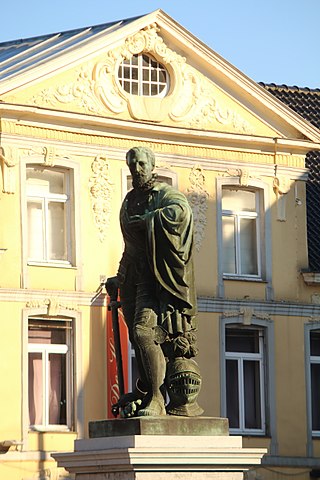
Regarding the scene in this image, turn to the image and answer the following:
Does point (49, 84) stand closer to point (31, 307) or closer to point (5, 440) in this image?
point (31, 307)

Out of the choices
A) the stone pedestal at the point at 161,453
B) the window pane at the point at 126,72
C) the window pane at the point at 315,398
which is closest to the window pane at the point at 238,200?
the window pane at the point at 126,72

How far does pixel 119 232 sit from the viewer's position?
3384 centimetres

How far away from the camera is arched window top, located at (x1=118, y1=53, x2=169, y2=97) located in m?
34.3

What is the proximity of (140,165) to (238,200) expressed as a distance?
57.6ft

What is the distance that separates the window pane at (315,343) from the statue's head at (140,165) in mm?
18349

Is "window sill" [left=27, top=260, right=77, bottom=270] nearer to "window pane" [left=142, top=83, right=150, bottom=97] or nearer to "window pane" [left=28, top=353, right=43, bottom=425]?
"window pane" [left=28, top=353, right=43, bottom=425]

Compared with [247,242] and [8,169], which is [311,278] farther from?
[8,169]

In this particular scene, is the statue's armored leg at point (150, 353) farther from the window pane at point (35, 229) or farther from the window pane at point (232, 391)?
the window pane at point (232, 391)

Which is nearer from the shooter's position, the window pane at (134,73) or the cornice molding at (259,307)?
the window pane at (134,73)

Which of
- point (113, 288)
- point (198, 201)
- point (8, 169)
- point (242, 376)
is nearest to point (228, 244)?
point (198, 201)

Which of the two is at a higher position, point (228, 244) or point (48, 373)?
point (228, 244)

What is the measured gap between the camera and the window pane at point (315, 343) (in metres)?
36.5

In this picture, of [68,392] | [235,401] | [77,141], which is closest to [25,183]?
[77,141]

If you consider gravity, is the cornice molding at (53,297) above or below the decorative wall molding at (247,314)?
above
